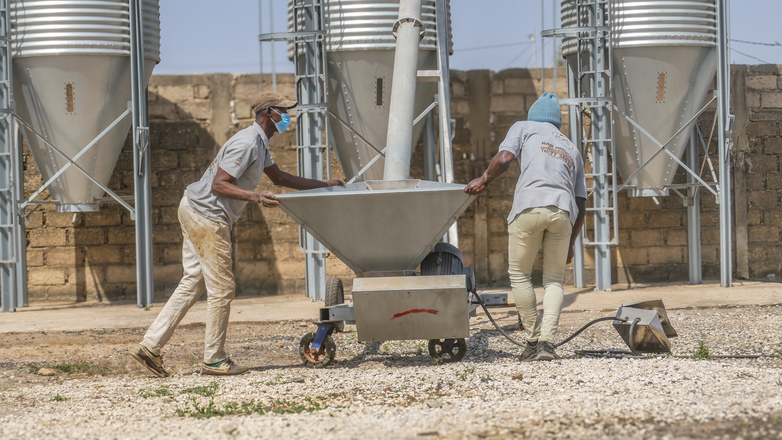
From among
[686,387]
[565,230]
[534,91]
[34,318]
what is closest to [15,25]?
[34,318]

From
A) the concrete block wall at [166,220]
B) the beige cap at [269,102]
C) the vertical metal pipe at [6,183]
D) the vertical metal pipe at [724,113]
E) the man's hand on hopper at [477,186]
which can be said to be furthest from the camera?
the concrete block wall at [166,220]

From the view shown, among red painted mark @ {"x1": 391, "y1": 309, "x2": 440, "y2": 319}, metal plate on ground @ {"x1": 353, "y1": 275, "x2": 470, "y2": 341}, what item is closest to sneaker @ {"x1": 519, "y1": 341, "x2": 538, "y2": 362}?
metal plate on ground @ {"x1": 353, "y1": 275, "x2": 470, "y2": 341}

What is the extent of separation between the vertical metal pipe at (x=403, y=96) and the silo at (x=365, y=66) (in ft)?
7.15

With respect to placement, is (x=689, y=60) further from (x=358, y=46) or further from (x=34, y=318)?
(x=34, y=318)

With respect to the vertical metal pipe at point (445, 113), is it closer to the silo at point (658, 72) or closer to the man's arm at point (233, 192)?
the man's arm at point (233, 192)

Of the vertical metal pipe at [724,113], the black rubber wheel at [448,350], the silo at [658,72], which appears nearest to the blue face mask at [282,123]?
the black rubber wheel at [448,350]

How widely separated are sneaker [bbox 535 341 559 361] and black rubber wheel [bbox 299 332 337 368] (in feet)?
4.10

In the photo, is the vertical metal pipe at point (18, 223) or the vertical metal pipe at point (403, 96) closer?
the vertical metal pipe at point (403, 96)

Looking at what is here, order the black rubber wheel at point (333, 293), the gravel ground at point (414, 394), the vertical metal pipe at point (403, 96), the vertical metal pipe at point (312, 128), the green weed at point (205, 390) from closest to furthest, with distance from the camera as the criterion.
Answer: the gravel ground at point (414, 394)
the green weed at point (205, 390)
the vertical metal pipe at point (403, 96)
the black rubber wheel at point (333, 293)
the vertical metal pipe at point (312, 128)

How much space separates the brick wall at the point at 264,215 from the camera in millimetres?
9375

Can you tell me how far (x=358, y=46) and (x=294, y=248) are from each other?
2.37 metres

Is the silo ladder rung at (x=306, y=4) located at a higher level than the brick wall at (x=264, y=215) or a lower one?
higher

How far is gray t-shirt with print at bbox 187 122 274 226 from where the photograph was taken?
4938mm

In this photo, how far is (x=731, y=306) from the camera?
752 cm
